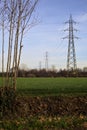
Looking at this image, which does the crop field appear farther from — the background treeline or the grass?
the background treeline

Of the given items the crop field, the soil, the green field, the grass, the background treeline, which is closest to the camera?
the grass

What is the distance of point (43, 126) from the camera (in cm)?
1207

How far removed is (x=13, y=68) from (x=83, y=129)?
225 inches

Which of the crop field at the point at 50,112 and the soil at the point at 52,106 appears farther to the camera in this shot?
the soil at the point at 52,106

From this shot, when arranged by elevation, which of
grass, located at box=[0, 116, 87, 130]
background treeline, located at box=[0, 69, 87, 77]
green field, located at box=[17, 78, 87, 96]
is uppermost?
background treeline, located at box=[0, 69, 87, 77]

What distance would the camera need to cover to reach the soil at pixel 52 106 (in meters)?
16.9

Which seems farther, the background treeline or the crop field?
the background treeline

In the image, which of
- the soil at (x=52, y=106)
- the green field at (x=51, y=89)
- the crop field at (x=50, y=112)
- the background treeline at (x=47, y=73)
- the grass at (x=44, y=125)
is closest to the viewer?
the grass at (x=44, y=125)

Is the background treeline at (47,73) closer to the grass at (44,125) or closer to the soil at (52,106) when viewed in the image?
the soil at (52,106)

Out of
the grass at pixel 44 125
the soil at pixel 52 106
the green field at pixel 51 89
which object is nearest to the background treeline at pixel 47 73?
the green field at pixel 51 89

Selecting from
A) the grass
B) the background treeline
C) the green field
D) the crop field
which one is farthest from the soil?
the background treeline

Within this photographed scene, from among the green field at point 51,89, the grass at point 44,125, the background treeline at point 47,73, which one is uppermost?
the background treeline at point 47,73

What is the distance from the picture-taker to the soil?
16.9 meters

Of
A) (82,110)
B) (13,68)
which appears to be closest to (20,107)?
(13,68)
